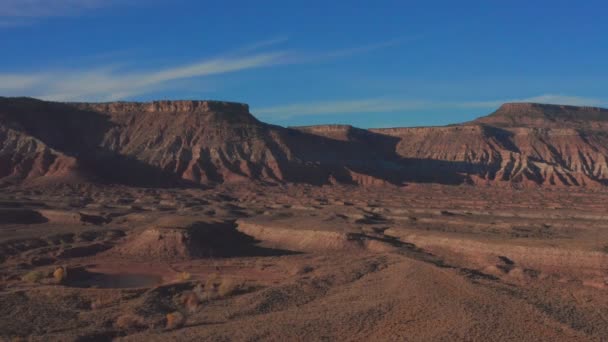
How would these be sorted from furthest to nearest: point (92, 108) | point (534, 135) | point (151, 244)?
point (534, 135) < point (92, 108) < point (151, 244)

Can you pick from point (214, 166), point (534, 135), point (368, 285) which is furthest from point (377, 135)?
point (368, 285)

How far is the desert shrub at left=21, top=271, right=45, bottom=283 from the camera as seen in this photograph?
36141 millimetres

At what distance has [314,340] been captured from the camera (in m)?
22.6

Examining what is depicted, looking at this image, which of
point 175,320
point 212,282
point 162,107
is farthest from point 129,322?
point 162,107

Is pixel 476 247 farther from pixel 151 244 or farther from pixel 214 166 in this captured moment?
pixel 214 166

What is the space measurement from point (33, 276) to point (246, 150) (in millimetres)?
93431

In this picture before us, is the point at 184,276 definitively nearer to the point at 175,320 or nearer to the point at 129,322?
the point at 175,320

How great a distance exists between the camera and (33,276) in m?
36.6

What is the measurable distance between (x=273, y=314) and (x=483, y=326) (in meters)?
9.08

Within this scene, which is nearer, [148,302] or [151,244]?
[148,302]

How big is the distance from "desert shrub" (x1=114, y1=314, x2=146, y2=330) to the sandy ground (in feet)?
0.29

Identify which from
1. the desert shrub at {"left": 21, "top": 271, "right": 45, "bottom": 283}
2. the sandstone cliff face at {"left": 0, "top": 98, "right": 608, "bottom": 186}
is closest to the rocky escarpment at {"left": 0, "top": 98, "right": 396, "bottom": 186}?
the sandstone cliff face at {"left": 0, "top": 98, "right": 608, "bottom": 186}

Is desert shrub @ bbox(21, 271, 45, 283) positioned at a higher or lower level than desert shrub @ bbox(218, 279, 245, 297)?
lower

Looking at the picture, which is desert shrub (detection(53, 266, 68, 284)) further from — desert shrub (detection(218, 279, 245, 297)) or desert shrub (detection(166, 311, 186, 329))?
desert shrub (detection(166, 311, 186, 329))
